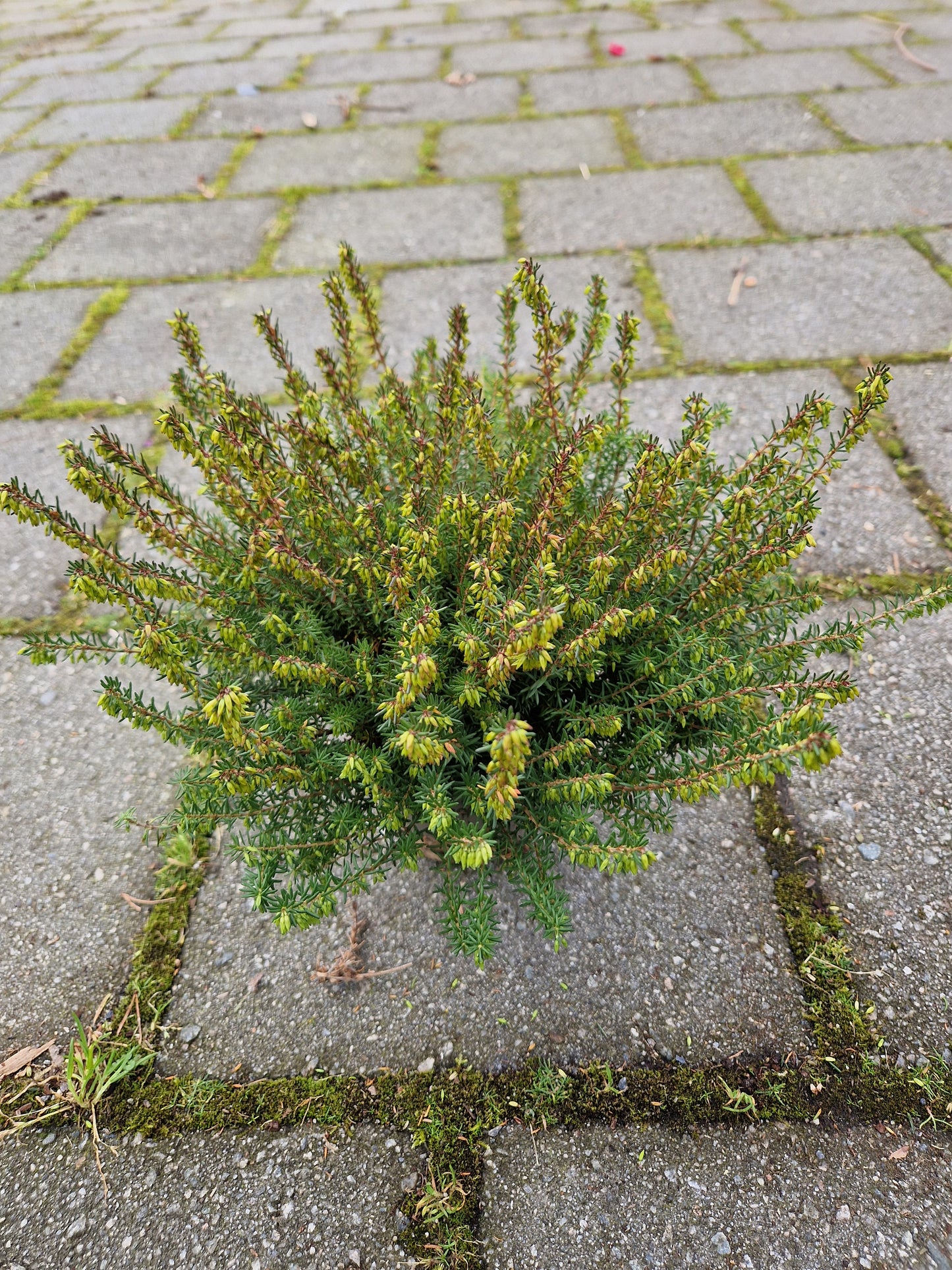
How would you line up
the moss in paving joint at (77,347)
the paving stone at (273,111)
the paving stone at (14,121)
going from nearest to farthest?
the moss in paving joint at (77,347) < the paving stone at (273,111) < the paving stone at (14,121)

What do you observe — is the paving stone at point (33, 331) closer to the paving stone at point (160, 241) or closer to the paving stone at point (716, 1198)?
the paving stone at point (160, 241)

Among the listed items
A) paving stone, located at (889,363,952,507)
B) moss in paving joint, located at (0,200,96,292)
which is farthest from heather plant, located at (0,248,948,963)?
moss in paving joint, located at (0,200,96,292)

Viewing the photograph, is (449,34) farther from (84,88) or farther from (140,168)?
(140,168)

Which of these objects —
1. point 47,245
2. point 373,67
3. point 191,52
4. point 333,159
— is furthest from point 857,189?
point 191,52

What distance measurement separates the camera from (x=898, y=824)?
6.70 feet

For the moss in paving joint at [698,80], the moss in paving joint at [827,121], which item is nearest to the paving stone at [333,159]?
the moss in paving joint at [698,80]

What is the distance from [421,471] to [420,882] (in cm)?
105

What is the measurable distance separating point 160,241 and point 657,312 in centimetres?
299

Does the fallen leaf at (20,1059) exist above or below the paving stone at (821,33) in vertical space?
below

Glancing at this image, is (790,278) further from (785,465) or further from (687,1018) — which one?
(687,1018)

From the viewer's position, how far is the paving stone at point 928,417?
2965mm

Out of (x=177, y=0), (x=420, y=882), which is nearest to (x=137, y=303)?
(x=420, y=882)

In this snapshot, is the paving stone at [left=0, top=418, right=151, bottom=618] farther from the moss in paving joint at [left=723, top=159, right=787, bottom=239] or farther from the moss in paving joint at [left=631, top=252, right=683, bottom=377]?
the moss in paving joint at [left=723, top=159, right=787, bottom=239]

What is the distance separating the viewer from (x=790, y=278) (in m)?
3.96
